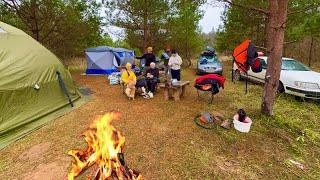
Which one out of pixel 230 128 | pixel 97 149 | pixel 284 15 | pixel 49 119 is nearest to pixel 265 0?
pixel 284 15

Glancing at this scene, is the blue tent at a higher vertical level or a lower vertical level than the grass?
higher

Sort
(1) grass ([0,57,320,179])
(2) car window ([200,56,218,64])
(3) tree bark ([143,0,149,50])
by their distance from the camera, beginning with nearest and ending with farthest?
(1) grass ([0,57,320,179]) → (2) car window ([200,56,218,64]) → (3) tree bark ([143,0,149,50])

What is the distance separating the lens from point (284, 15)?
6984mm

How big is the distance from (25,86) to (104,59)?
25.5 feet

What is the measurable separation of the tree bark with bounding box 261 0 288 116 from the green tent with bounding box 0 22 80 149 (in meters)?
6.11

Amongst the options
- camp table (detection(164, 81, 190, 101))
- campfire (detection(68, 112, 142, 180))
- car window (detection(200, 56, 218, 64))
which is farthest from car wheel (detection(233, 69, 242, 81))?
campfire (detection(68, 112, 142, 180))

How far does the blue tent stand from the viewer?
1440cm

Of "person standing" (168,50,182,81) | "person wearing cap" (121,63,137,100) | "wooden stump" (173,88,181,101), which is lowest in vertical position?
"wooden stump" (173,88,181,101)

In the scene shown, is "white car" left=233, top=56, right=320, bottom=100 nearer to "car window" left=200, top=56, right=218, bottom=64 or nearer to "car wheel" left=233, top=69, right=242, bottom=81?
"car wheel" left=233, top=69, right=242, bottom=81

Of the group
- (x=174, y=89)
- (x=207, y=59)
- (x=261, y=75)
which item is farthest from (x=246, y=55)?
(x=207, y=59)

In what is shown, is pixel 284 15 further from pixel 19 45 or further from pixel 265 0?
pixel 265 0

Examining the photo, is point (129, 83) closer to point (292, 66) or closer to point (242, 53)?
point (242, 53)

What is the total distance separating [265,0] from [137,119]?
12696 millimetres

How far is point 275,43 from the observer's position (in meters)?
7.12
